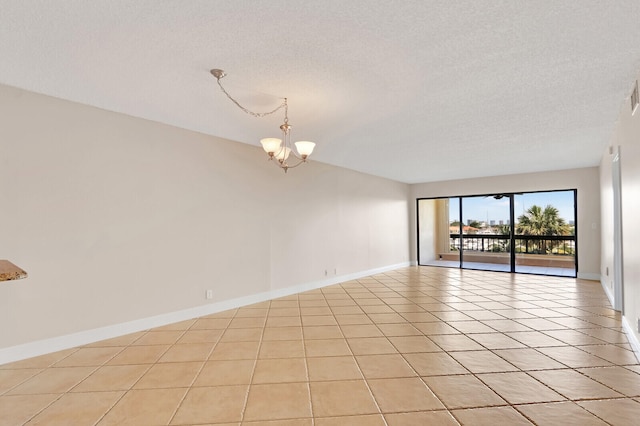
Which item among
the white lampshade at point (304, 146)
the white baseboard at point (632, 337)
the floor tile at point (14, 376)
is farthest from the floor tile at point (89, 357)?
the white baseboard at point (632, 337)

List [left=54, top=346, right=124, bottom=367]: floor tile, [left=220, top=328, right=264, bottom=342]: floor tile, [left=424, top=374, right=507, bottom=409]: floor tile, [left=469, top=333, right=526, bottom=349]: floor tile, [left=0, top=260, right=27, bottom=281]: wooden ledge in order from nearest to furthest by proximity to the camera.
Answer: [left=0, top=260, right=27, bottom=281]: wooden ledge
[left=424, top=374, right=507, bottom=409]: floor tile
[left=54, top=346, right=124, bottom=367]: floor tile
[left=469, top=333, right=526, bottom=349]: floor tile
[left=220, top=328, right=264, bottom=342]: floor tile

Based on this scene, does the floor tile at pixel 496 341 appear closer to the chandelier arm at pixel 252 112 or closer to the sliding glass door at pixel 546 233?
the chandelier arm at pixel 252 112

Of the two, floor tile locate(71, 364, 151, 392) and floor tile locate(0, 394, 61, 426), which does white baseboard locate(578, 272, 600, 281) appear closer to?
floor tile locate(71, 364, 151, 392)

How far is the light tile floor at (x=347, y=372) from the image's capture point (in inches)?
81.6

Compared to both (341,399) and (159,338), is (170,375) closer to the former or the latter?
(159,338)

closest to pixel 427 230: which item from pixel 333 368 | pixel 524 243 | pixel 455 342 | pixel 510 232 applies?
pixel 510 232

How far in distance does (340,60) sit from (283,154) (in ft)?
5.19

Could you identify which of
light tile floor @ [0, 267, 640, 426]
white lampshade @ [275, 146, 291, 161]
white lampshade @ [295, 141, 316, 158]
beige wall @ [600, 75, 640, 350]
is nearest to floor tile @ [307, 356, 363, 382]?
light tile floor @ [0, 267, 640, 426]

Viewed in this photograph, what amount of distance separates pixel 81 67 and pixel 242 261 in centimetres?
305

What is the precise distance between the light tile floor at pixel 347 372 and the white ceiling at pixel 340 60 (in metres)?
2.46

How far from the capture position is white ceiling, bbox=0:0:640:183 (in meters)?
1.93

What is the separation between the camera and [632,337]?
3.18 metres

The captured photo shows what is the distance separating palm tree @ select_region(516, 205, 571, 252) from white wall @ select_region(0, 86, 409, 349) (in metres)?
5.52

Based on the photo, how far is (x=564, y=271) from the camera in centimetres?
759
